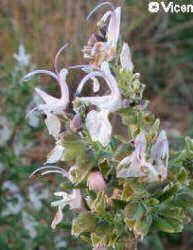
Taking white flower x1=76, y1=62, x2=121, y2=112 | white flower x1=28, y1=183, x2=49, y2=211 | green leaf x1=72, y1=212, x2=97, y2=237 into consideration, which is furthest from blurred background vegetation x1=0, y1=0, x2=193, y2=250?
white flower x1=76, y1=62, x2=121, y2=112

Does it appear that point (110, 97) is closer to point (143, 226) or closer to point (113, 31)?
point (113, 31)

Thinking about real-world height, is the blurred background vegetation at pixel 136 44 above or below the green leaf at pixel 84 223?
above

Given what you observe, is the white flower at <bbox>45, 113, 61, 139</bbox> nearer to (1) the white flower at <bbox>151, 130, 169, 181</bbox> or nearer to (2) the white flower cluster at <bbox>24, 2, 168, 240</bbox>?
(2) the white flower cluster at <bbox>24, 2, 168, 240</bbox>

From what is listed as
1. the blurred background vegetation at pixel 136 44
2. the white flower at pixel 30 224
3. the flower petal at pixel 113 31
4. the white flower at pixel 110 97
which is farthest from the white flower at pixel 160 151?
the blurred background vegetation at pixel 136 44

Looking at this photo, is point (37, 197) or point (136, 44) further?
point (136, 44)

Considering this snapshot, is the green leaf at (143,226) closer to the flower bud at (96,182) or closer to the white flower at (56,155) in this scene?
the flower bud at (96,182)

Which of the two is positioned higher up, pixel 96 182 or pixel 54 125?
pixel 54 125

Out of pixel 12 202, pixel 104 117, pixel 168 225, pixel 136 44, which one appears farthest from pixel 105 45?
pixel 136 44

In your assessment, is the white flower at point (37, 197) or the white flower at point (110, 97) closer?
the white flower at point (110, 97)
